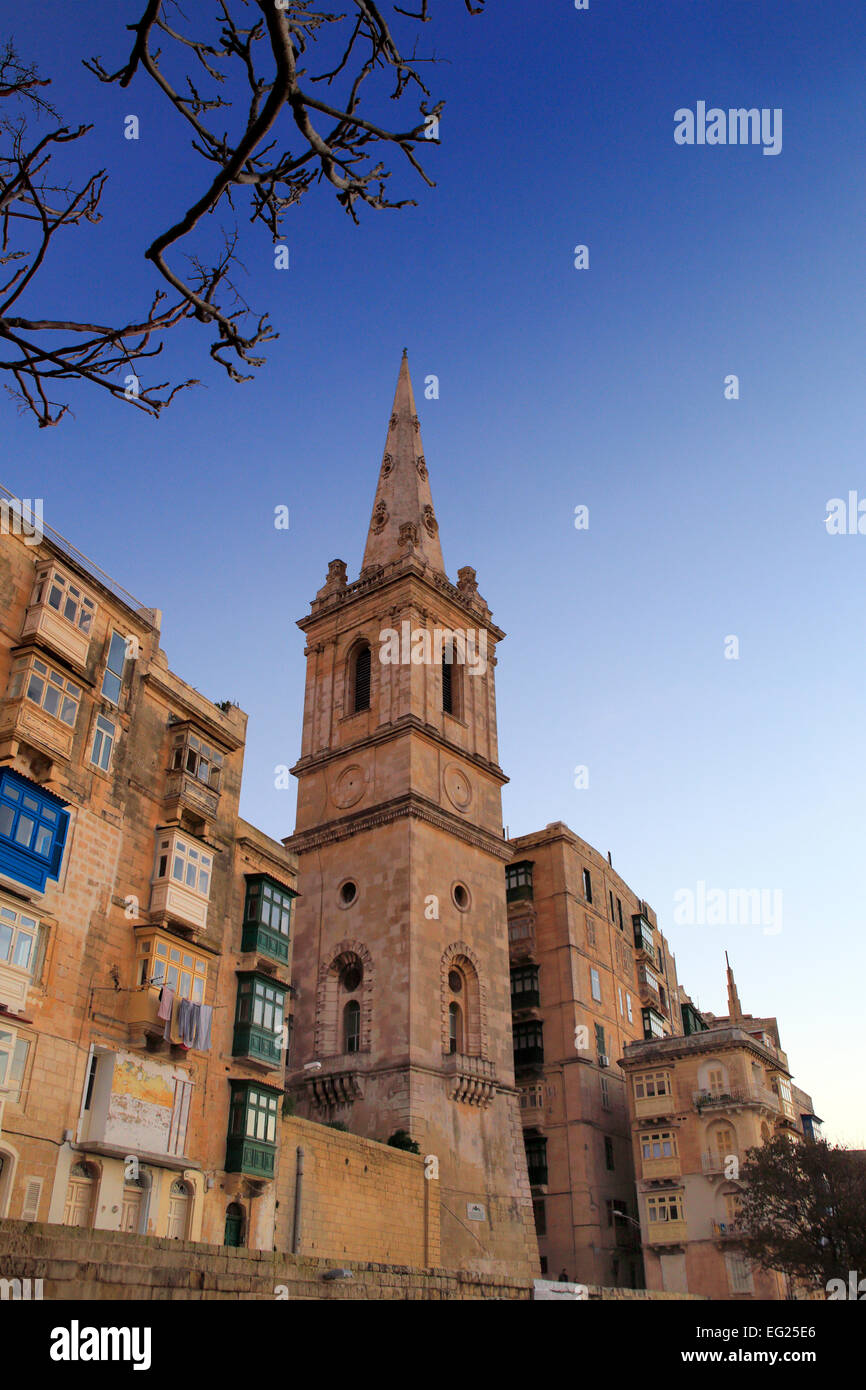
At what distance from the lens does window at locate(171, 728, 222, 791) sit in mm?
30188

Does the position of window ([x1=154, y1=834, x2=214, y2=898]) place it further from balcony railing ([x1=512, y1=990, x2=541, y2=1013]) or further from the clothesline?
balcony railing ([x1=512, y1=990, x2=541, y2=1013])

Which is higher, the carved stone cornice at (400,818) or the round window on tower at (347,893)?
the carved stone cornice at (400,818)

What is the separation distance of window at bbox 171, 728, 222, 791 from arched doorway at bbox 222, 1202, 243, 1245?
1131 centimetres

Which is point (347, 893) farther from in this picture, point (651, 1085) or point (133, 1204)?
point (133, 1204)

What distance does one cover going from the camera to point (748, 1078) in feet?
153

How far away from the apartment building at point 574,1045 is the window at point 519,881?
2.2 inches

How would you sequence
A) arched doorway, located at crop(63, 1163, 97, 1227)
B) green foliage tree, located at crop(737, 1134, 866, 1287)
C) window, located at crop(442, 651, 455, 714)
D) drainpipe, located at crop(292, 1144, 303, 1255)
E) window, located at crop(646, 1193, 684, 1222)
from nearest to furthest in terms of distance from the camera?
arched doorway, located at crop(63, 1163, 97, 1227), drainpipe, located at crop(292, 1144, 303, 1255), green foliage tree, located at crop(737, 1134, 866, 1287), window, located at crop(646, 1193, 684, 1222), window, located at crop(442, 651, 455, 714)

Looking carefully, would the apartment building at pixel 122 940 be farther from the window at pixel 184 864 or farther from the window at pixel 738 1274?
the window at pixel 738 1274

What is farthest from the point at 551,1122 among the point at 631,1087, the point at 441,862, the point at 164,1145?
the point at 164,1145

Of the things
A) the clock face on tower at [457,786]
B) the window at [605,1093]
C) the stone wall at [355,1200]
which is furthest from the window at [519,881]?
the stone wall at [355,1200]

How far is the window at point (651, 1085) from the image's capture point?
48.1 metres

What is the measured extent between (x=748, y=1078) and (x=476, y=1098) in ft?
45.0

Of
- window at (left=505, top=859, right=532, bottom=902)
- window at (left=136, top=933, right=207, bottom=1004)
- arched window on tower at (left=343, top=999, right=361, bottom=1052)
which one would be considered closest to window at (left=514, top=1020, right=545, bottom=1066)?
window at (left=505, top=859, right=532, bottom=902)

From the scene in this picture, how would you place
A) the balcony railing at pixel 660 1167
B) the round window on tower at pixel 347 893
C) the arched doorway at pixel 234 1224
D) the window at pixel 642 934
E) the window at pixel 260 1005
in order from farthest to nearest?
the window at pixel 642 934 < the balcony railing at pixel 660 1167 < the round window on tower at pixel 347 893 < the window at pixel 260 1005 < the arched doorway at pixel 234 1224
